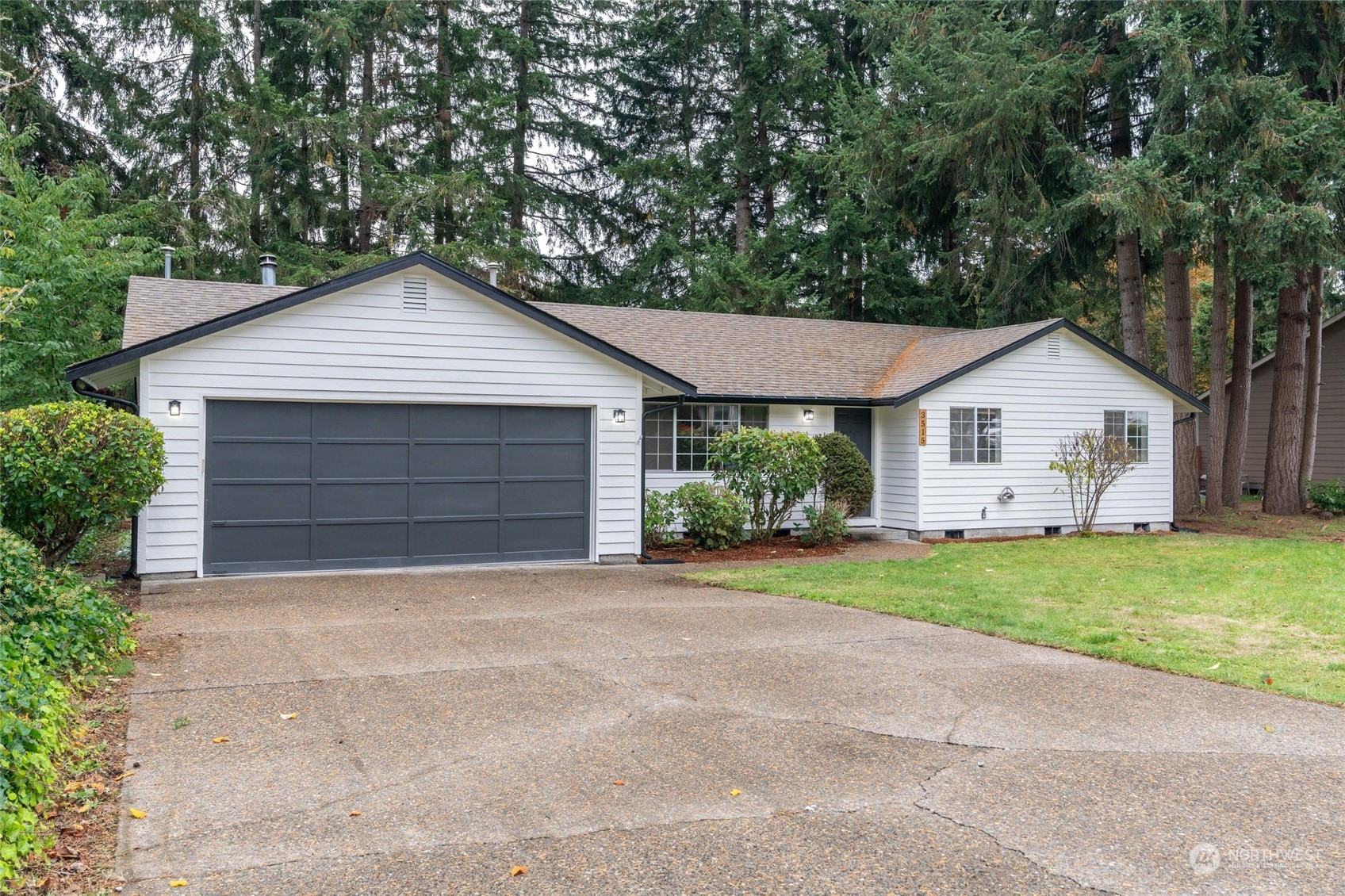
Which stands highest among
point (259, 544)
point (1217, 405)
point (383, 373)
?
point (1217, 405)

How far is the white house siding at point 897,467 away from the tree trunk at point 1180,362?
263 inches

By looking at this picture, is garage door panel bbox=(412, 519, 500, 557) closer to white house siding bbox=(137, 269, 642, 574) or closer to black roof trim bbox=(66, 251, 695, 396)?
white house siding bbox=(137, 269, 642, 574)

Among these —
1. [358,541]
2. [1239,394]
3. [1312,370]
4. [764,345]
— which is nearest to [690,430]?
[764,345]

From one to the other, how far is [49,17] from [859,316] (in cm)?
2099

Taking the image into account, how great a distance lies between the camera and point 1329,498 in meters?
20.2

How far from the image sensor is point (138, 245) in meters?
18.2

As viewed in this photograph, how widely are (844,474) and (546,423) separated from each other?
501cm

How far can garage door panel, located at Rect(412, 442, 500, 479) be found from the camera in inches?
461

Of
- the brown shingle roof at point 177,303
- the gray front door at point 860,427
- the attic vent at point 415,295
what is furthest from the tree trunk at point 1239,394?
the brown shingle roof at point 177,303

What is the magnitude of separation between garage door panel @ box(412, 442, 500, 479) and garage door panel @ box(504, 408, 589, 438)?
339mm

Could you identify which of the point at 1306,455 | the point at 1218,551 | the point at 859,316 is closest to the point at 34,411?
the point at 1218,551

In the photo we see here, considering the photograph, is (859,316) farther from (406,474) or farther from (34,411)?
(34,411)

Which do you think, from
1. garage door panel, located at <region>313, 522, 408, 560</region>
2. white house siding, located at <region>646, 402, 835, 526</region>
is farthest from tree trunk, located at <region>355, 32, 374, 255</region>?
garage door panel, located at <region>313, 522, 408, 560</region>
